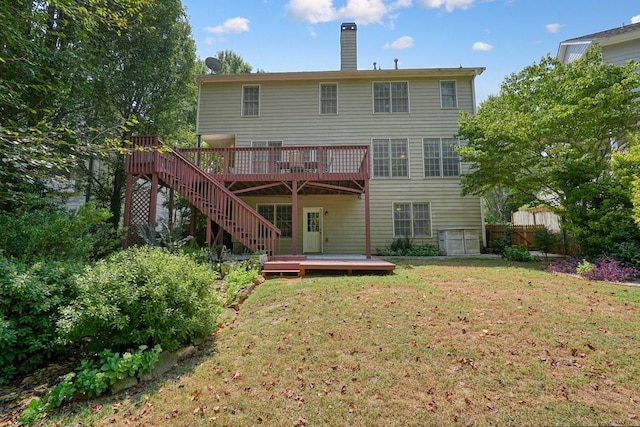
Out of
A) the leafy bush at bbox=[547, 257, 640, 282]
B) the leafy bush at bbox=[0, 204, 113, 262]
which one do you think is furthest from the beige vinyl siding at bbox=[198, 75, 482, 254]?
the leafy bush at bbox=[0, 204, 113, 262]

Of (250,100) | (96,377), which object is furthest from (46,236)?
(250,100)

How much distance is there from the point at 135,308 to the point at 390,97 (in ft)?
42.2

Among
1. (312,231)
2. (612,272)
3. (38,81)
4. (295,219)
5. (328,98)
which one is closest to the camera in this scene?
(612,272)

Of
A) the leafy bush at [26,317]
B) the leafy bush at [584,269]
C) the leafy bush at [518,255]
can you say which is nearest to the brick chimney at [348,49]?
the leafy bush at [518,255]

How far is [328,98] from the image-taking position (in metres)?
13.5

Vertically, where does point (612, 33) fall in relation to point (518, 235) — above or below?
above

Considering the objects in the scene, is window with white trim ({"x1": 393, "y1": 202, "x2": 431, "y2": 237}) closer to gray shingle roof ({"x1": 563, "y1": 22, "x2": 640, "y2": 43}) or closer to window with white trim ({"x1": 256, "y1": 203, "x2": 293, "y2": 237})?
window with white trim ({"x1": 256, "y1": 203, "x2": 293, "y2": 237})

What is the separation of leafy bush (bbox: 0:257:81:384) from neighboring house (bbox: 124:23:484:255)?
8.78 m

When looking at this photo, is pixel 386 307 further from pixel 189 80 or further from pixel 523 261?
pixel 189 80

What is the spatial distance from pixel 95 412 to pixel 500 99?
47.8 feet

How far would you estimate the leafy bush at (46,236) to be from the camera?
5.06 metres

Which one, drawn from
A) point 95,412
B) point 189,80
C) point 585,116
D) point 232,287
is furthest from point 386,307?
point 189,80

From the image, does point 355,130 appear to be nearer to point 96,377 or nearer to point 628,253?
point 628,253

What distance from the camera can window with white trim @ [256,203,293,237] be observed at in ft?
42.9
